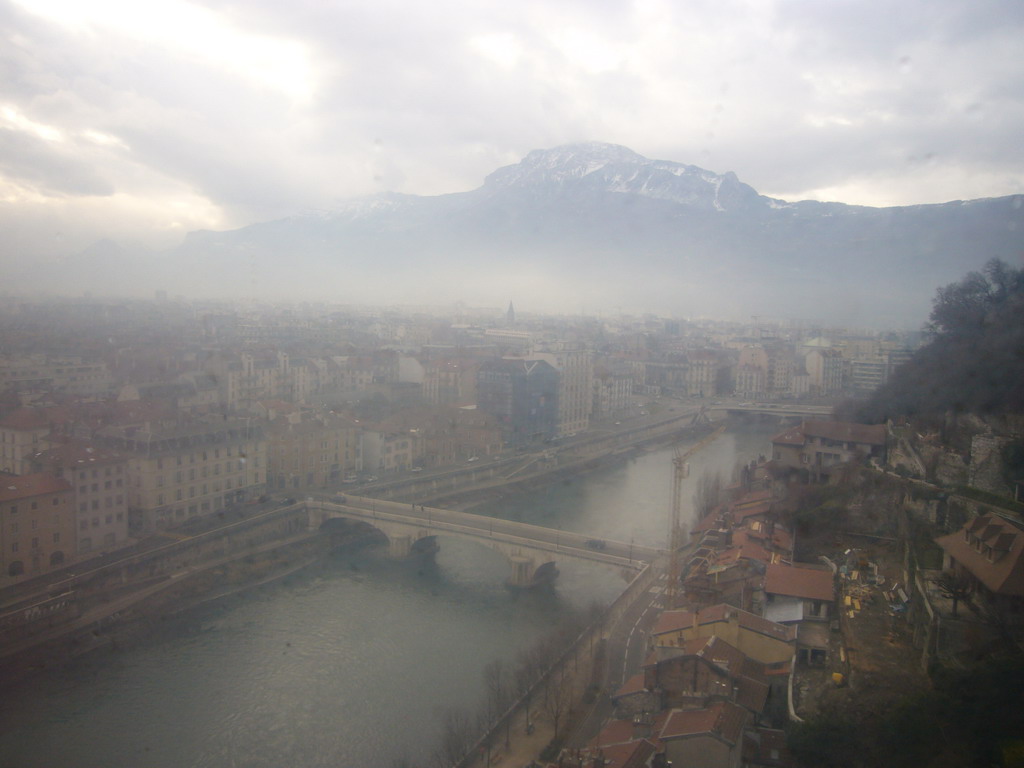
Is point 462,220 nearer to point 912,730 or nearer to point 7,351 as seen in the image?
point 7,351

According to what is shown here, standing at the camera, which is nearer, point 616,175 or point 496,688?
point 496,688

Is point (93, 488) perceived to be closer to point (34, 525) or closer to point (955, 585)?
point (34, 525)

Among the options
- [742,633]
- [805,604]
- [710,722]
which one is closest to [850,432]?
[805,604]

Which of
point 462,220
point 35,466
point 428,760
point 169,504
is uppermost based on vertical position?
point 462,220

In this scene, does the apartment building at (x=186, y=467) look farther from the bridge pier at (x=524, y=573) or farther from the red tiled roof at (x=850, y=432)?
the red tiled roof at (x=850, y=432)

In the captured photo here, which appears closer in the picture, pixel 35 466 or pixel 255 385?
pixel 35 466

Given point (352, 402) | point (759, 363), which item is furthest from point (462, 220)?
point (352, 402)
